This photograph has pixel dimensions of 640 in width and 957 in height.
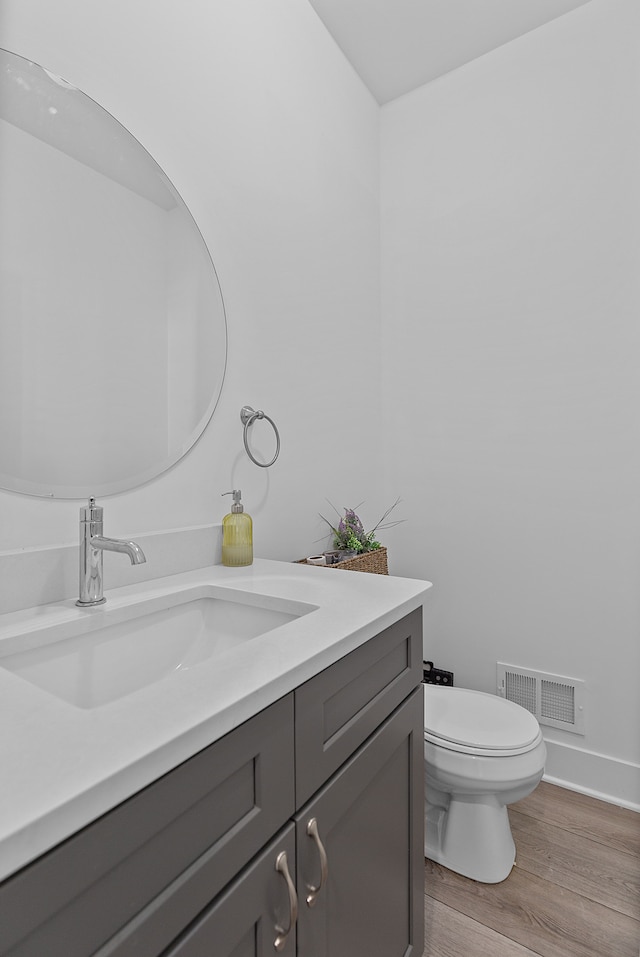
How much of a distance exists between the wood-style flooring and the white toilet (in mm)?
61

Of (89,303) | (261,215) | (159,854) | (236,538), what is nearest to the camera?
(159,854)

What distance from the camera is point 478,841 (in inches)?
55.0

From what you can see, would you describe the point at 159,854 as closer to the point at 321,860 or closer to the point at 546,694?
the point at 321,860

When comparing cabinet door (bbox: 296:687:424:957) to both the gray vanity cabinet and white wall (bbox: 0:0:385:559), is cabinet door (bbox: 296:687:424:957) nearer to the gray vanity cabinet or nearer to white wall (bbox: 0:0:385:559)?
the gray vanity cabinet

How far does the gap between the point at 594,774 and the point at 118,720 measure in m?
1.87

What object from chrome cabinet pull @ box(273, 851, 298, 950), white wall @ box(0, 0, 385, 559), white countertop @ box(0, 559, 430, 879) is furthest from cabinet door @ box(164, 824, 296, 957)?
white wall @ box(0, 0, 385, 559)

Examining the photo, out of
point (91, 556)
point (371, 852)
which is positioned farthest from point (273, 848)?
point (91, 556)

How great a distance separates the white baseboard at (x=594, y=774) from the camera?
5.55 feet

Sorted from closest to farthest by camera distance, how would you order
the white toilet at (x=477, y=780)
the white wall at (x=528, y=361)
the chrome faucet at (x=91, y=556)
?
the chrome faucet at (x=91, y=556), the white toilet at (x=477, y=780), the white wall at (x=528, y=361)

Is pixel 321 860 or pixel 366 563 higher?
pixel 366 563

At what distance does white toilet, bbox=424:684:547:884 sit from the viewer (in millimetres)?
1321

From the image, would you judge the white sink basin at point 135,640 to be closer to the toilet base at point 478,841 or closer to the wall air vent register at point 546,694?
the toilet base at point 478,841

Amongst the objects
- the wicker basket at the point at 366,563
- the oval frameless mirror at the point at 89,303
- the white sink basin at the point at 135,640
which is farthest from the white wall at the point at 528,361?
the white sink basin at the point at 135,640

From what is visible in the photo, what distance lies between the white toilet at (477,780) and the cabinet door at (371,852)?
1.01ft
